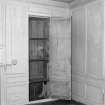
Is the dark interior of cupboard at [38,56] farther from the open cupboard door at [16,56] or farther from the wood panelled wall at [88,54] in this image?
the wood panelled wall at [88,54]

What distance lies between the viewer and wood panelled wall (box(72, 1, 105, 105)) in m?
3.40

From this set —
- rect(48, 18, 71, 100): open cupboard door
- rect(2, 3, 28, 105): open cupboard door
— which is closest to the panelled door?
rect(2, 3, 28, 105): open cupboard door

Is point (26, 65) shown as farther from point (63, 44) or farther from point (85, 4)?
point (85, 4)

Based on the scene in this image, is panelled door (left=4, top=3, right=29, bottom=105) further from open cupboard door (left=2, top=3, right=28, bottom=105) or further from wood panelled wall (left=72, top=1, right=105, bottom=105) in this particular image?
wood panelled wall (left=72, top=1, right=105, bottom=105)

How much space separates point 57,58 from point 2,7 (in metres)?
1.65

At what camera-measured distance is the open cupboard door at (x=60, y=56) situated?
3973 millimetres

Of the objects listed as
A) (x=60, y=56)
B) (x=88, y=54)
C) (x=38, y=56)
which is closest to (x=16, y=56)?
(x=38, y=56)

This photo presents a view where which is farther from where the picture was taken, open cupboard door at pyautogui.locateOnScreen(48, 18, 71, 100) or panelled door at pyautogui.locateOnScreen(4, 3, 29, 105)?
open cupboard door at pyautogui.locateOnScreen(48, 18, 71, 100)

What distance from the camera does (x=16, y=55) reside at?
12.2 ft

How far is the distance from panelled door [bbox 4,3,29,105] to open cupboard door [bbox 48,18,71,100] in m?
0.61

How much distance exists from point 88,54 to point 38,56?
1191mm

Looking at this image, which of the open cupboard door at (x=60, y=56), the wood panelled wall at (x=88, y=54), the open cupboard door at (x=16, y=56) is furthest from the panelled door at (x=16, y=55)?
the wood panelled wall at (x=88, y=54)

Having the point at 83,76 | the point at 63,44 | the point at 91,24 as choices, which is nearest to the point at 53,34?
the point at 63,44

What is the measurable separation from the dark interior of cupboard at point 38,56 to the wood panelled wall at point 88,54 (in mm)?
703
